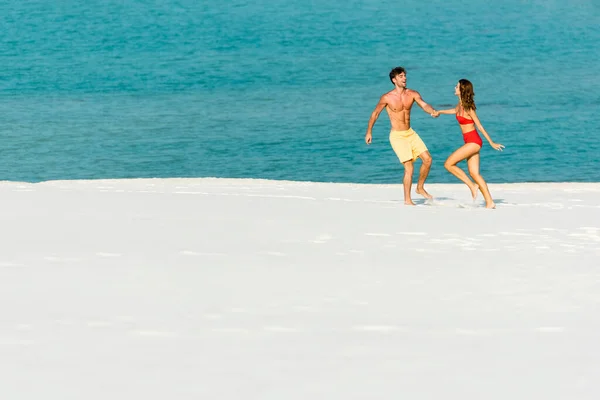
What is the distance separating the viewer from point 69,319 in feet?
20.5

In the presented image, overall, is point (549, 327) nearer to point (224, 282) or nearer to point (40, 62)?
point (224, 282)

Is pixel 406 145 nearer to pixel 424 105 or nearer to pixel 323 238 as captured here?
pixel 424 105

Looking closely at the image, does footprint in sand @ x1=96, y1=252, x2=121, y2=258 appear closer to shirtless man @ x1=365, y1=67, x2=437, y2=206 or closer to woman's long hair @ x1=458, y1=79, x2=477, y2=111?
shirtless man @ x1=365, y1=67, x2=437, y2=206

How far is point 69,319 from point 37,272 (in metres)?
1.36

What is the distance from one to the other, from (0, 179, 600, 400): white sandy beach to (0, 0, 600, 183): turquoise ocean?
14.2 meters

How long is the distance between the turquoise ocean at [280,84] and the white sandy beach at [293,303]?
14195 mm

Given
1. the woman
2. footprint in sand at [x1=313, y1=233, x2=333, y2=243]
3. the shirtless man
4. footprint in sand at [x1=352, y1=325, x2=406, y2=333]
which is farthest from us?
the shirtless man

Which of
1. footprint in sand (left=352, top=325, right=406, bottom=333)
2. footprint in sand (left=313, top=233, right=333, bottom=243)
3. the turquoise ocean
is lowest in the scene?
the turquoise ocean

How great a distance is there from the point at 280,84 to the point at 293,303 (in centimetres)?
4755

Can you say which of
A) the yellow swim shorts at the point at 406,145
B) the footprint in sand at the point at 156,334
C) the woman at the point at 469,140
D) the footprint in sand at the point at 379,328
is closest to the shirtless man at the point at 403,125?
the yellow swim shorts at the point at 406,145

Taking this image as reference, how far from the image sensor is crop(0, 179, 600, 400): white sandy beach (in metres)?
5.19

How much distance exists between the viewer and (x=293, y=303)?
679cm

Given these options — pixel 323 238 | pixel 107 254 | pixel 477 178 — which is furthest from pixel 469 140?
pixel 107 254

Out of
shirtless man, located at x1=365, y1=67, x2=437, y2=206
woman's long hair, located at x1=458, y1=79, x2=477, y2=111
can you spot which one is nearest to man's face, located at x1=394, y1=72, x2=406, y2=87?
shirtless man, located at x1=365, y1=67, x2=437, y2=206
